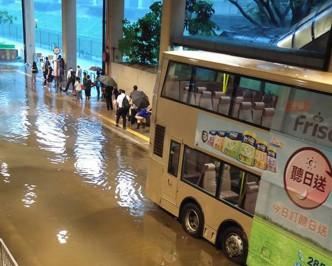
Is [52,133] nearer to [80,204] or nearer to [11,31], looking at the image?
[80,204]

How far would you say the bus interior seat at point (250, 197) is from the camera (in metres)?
6.38

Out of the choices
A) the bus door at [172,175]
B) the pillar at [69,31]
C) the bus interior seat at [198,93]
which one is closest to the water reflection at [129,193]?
the bus door at [172,175]

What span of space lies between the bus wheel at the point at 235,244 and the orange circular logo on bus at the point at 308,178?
154cm

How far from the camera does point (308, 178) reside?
5301 mm

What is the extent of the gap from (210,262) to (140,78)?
38.3ft

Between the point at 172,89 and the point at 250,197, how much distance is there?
279cm

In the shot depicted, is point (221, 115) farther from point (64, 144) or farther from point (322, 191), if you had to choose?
point (64, 144)

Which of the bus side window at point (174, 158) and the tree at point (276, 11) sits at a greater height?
the tree at point (276, 11)

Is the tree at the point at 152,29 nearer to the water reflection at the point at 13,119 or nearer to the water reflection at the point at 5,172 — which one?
the water reflection at the point at 13,119

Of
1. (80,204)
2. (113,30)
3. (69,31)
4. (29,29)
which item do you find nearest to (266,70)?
(80,204)

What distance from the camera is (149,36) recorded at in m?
17.8

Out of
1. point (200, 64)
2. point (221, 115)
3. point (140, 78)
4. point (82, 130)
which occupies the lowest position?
point (82, 130)

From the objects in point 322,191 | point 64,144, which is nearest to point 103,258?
point 322,191

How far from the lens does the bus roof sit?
5.38 m
